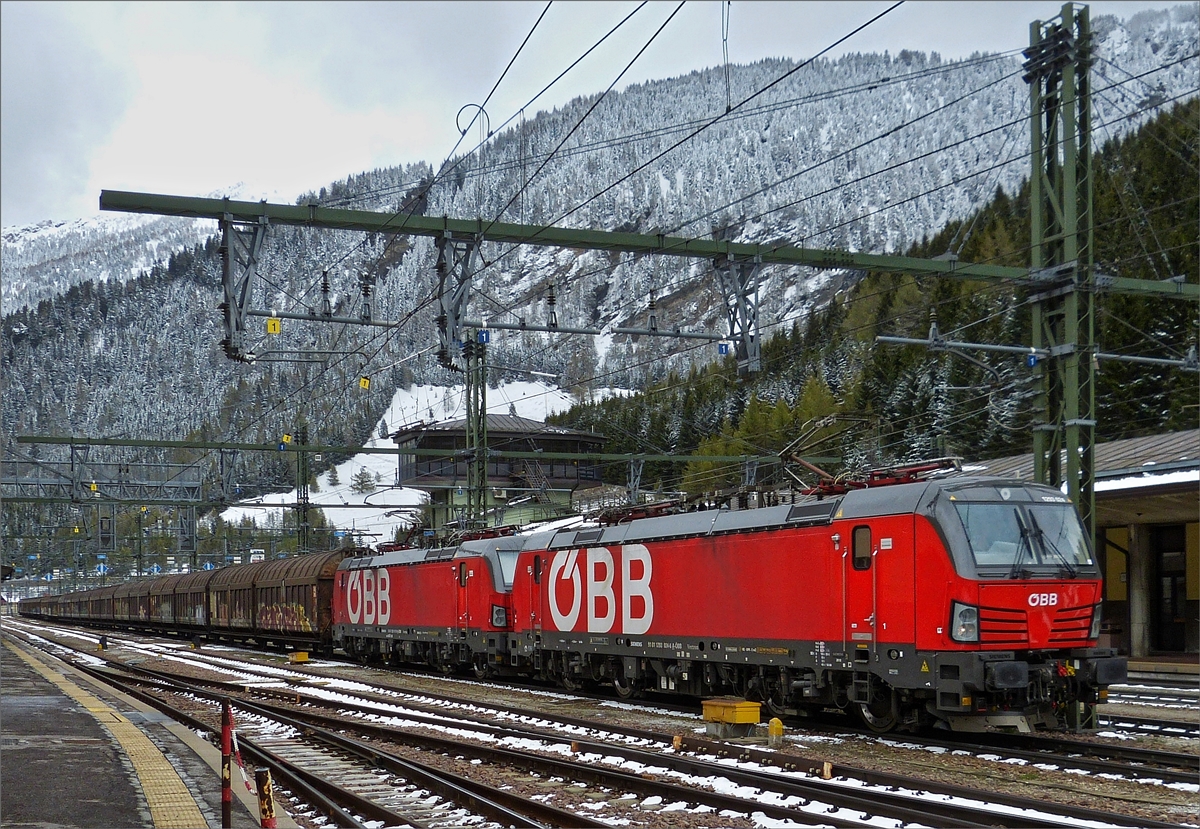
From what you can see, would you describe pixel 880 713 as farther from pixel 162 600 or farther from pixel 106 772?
pixel 162 600

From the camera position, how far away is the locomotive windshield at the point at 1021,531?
50.7 ft

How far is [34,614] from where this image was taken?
12962 cm

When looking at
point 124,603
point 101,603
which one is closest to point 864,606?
point 124,603

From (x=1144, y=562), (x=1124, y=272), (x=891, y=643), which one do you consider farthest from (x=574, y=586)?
(x=1124, y=272)

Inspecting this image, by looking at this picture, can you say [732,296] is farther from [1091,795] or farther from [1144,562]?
[1144,562]

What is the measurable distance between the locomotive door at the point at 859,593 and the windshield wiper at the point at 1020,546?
1792 millimetres

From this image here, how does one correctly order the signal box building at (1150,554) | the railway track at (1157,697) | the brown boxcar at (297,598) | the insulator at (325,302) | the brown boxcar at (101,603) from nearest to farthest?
the insulator at (325,302) < the railway track at (1157,697) < the signal box building at (1150,554) < the brown boxcar at (297,598) < the brown boxcar at (101,603)

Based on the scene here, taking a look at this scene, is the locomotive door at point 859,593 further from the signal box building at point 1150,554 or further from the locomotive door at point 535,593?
the signal box building at point 1150,554

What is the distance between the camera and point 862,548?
16656 mm

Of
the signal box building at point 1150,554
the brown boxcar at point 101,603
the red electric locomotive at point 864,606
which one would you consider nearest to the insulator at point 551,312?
→ the red electric locomotive at point 864,606

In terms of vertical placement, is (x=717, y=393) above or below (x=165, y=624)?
above

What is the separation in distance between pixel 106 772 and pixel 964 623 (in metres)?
9.87

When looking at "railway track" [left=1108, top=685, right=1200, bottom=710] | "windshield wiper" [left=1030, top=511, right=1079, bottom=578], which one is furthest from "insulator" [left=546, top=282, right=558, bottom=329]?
"railway track" [left=1108, top=685, right=1200, bottom=710]

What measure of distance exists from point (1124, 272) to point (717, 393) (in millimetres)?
43766
